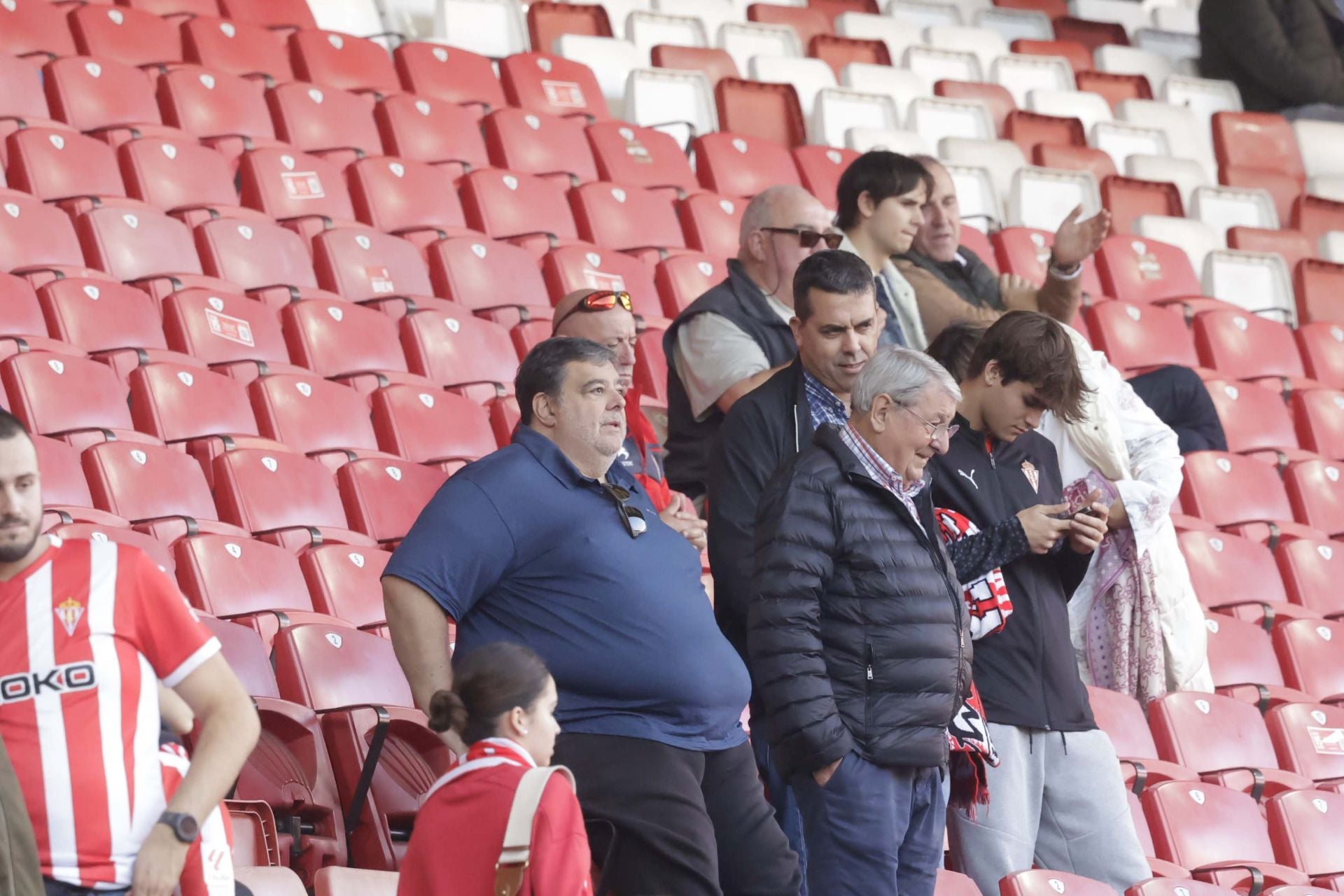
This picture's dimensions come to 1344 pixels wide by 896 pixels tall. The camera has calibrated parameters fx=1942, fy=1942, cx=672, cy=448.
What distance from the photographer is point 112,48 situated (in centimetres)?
652

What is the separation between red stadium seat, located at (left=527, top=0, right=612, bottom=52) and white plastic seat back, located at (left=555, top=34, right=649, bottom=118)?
93 millimetres

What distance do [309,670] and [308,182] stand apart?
281 cm

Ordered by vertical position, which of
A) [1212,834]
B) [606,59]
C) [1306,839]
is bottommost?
[1306,839]

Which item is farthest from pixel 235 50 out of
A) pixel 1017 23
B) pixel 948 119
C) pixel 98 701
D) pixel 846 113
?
pixel 98 701

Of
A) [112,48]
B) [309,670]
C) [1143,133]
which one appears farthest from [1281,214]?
[309,670]

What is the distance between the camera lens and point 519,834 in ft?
8.02

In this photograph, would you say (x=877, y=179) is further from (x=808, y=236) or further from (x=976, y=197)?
(x=976, y=197)

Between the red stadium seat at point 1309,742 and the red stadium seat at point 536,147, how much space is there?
312cm

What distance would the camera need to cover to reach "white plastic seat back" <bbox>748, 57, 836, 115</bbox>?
8320 millimetres

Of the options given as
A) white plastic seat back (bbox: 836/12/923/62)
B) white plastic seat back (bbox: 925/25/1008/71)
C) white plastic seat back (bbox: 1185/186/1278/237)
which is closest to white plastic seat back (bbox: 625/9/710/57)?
white plastic seat back (bbox: 836/12/923/62)

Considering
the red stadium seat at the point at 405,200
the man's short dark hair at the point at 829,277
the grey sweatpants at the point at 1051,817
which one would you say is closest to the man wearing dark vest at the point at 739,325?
the man's short dark hair at the point at 829,277

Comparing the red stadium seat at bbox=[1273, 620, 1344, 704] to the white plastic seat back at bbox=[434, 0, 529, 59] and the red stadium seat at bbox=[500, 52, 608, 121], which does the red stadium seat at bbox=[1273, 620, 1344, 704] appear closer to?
the red stadium seat at bbox=[500, 52, 608, 121]

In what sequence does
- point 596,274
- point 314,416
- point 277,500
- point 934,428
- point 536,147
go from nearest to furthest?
point 934,428 < point 277,500 < point 314,416 < point 596,274 < point 536,147

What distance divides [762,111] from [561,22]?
0.92m
